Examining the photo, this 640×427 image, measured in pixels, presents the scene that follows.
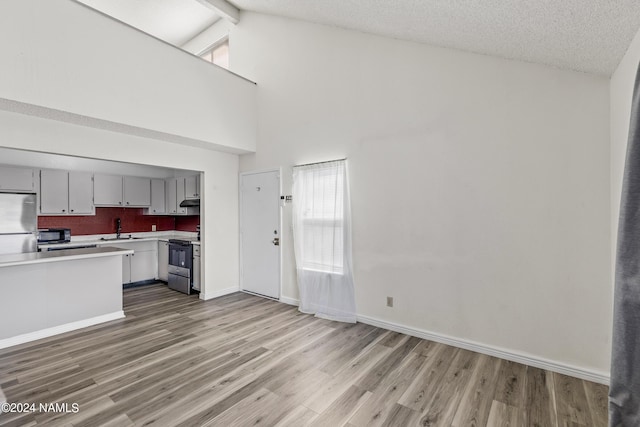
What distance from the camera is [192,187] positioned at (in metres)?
5.84

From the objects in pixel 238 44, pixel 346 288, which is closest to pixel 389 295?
pixel 346 288

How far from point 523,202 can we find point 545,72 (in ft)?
3.84

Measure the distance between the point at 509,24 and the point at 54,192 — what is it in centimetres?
675

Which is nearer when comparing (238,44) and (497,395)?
(497,395)

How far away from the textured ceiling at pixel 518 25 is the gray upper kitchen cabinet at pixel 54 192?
5.17 metres

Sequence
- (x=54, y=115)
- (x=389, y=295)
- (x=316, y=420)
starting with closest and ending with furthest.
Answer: (x=316, y=420) → (x=54, y=115) → (x=389, y=295)

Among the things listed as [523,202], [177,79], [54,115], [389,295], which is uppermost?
[177,79]

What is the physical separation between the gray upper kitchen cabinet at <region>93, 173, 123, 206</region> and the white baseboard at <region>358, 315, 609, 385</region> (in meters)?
5.34

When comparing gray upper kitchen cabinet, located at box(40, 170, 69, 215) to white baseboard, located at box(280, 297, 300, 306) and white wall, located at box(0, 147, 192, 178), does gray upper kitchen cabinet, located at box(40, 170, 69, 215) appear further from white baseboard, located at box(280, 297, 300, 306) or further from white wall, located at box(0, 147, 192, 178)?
white baseboard, located at box(280, 297, 300, 306)

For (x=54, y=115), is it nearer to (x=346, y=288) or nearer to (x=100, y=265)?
(x=100, y=265)

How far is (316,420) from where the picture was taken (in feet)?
6.76

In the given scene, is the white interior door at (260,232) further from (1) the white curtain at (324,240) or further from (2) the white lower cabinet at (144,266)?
(2) the white lower cabinet at (144,266)

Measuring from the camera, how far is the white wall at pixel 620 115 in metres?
1.87
